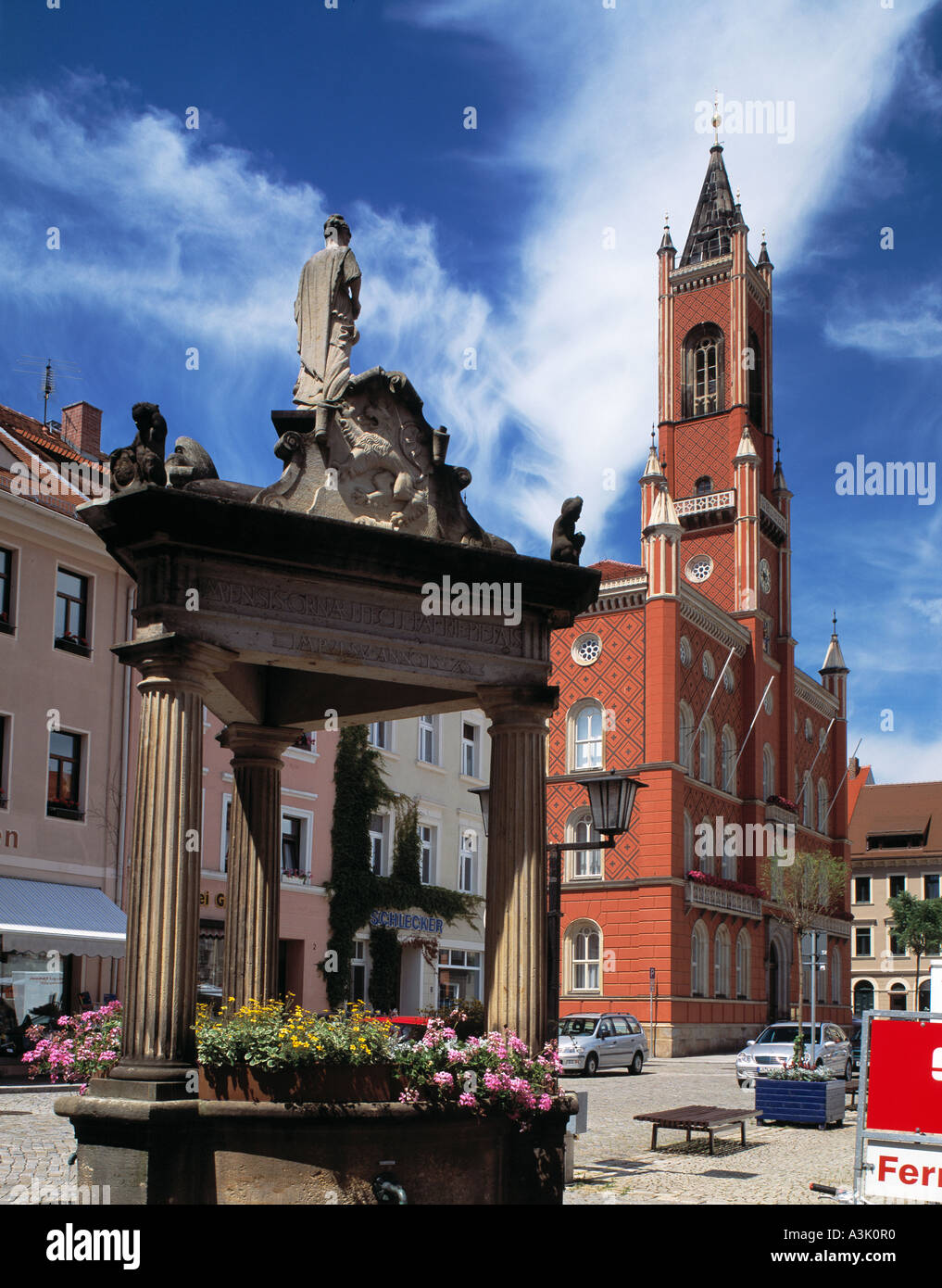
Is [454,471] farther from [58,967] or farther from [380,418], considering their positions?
[58,967]

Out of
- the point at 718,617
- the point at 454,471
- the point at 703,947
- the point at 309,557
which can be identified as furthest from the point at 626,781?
the point at 718,617

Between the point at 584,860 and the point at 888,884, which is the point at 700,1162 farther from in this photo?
the point at 888,884

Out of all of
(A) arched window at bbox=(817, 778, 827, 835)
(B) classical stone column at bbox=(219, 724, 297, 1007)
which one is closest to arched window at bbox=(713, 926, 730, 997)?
(A) arched window at bbox=(817, 778, 827, 835)

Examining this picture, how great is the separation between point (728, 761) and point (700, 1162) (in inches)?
1574

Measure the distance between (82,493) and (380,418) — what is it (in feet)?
68.4

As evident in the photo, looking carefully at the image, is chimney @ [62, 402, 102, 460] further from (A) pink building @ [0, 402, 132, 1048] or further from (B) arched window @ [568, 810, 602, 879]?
(B) arched window @ [568, 810, 602, 879]

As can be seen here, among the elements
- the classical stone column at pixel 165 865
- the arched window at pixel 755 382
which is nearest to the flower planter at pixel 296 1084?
the classical stone column at pixel 165 865

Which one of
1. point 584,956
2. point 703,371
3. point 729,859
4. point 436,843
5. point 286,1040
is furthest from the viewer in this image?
point 703,371

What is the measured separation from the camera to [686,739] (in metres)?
49.4

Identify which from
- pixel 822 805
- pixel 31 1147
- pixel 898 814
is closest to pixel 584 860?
pixel 822 805

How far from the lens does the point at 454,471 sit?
9.42 meters

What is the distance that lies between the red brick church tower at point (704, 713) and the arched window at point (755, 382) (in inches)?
5.9

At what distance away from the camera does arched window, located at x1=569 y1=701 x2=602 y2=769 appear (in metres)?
49.8

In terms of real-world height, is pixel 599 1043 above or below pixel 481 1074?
below
